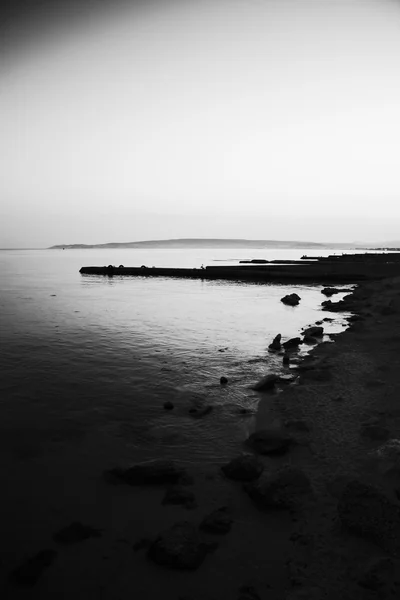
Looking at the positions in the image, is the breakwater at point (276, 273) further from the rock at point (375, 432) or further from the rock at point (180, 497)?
the rock at point (180, 497)

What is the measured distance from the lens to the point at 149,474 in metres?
6.64

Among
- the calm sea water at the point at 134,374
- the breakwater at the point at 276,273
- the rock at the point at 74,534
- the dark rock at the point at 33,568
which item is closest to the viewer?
the dark rock at the point at 33,568

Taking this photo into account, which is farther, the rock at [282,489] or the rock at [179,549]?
the rock at [282,489]

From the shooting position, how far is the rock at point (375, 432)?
7609mm

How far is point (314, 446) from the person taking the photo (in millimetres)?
7484

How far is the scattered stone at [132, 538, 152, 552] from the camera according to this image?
508cm

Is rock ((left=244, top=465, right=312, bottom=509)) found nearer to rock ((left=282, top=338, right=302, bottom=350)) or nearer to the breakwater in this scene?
rock ((left=282, top=338, right=302, bottom=350))

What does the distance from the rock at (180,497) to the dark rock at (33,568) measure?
1925mm

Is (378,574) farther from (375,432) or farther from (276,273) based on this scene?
(276,273)

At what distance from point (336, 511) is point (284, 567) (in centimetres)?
138

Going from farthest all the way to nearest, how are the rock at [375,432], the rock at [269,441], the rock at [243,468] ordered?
the rock at [375,432]
the rock at [269,441]
the rock at [243,468]

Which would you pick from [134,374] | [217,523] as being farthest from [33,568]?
[134,374]

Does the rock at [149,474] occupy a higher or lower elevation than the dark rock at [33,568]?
higher

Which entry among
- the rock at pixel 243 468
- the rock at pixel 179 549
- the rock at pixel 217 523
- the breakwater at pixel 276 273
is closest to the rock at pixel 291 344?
the rock at pixel 243 468
